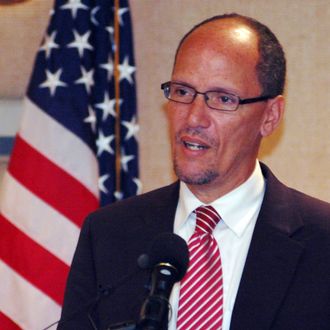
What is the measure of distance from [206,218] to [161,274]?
64 centimetres

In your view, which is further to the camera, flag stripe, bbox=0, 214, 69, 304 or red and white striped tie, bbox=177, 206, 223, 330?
flag stripe, bbox=0, 214, 69, 304

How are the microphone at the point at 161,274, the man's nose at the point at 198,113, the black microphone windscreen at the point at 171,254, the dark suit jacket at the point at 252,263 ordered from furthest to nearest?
the man's nose at the point at 198,113 → the dark suit jacket at the point at 252,263 → the black microphone windscreen at the point at 171,254 → the microphone at the point at 161,274

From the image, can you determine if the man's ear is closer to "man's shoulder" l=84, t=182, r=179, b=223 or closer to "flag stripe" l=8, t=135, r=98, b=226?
"man's shoulder" l=84, t=182, r=179, b=223

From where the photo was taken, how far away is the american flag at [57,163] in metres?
3.27

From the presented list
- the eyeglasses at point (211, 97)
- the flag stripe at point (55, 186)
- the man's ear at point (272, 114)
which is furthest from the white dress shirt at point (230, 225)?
the flag stripe at point (55, 186)

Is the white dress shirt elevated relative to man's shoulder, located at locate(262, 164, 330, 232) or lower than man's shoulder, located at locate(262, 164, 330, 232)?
lower

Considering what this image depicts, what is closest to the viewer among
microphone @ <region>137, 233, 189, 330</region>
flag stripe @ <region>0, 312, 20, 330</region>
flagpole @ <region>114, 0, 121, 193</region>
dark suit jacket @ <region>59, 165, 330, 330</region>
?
microphone @ <region>137, 233, 189, 330</region>

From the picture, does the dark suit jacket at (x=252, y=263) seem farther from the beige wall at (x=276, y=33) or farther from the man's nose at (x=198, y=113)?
the beige wall at (x=276, y=33)

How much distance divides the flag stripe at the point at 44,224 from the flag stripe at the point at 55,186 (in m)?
0.03

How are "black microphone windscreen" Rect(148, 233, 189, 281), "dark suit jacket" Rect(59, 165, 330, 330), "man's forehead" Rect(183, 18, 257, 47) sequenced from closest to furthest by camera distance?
"black microphone windscreen" Rect(148, 233, 189, 281), "dark suit jacket" Rect(59, 165, 330, 330), "man's forehead" Rect(183, 18, 257, 47)

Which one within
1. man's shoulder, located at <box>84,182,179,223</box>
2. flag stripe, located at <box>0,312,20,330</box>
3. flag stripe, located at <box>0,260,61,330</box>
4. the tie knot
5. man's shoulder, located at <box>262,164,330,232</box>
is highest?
man's shoulder, located at <box>262,164,330,232</box>

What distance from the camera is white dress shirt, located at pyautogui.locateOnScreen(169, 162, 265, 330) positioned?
221 cm

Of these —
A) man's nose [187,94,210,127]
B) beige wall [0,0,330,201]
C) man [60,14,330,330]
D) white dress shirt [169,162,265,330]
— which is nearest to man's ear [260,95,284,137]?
man [60,14,330,330]

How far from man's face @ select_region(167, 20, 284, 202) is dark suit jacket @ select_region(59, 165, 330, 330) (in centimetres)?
13
